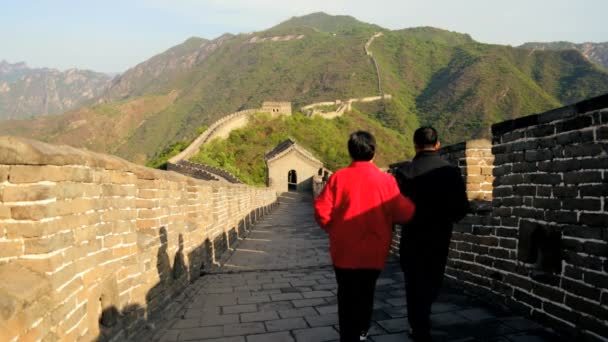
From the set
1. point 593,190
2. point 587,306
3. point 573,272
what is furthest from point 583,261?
point 593,190

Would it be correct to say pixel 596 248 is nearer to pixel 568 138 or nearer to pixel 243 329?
pixel 568 138

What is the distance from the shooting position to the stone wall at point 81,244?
91.1 inches

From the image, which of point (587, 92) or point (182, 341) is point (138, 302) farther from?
point (587, 92)

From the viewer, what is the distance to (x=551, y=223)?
13.0 ft

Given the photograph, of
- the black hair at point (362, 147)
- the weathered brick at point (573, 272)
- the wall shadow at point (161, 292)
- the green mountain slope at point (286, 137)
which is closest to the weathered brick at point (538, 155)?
the weathered brick at point (573, 272)

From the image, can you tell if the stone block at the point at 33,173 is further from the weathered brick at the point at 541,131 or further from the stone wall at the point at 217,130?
the stone wall at the point at 217,130

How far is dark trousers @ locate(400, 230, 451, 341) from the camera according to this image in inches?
141

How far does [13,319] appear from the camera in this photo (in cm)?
201

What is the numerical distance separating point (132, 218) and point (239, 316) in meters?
1.56

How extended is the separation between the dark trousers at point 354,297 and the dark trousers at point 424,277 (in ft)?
2.10

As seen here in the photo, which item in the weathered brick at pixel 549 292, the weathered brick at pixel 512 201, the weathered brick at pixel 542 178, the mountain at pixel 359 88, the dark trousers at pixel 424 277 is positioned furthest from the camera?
the mountain at pixel 359 88

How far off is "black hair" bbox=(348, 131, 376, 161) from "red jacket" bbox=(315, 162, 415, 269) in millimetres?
60

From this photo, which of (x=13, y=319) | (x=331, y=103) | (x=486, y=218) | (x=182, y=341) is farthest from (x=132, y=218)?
(x=331, y=103)

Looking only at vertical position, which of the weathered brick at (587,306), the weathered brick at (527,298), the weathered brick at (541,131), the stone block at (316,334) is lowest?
the stone block at (316,334)
